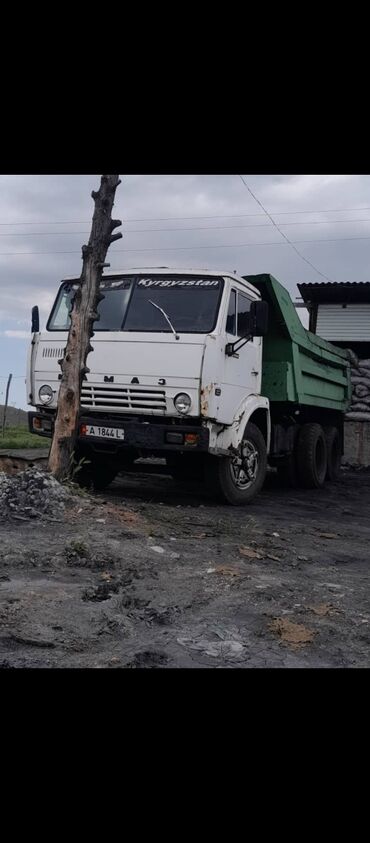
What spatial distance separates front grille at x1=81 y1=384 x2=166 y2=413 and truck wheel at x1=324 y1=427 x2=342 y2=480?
5304mm

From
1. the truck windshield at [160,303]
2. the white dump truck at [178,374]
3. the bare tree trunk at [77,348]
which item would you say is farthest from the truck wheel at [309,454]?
the bare tree trunk at [77,348]

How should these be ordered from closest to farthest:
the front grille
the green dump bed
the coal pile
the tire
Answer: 1. the coal pile
2. the front grille
3. the tire
4. the green dump bed

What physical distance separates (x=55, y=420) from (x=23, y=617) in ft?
13.8

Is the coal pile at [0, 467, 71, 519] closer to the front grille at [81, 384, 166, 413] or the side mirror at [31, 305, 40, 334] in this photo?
the front grille at [81, 384, 166, 413]

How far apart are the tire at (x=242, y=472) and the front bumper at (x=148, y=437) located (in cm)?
56

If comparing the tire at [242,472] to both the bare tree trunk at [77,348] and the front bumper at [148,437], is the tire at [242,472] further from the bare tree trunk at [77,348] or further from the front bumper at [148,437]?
the bare tree trunk at [77,348]

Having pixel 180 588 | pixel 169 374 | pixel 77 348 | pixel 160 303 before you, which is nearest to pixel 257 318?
pixel 160 303

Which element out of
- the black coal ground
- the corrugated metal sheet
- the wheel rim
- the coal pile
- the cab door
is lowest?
the black coal ground

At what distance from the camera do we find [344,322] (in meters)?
19.6

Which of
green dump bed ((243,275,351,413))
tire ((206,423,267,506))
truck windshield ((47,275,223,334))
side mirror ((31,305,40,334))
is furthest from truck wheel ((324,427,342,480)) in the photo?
side mirror ((31,305,40,334))

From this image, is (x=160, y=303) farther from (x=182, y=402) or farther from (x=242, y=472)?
(x=242, y=472)

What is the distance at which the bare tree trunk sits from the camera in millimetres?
7703
